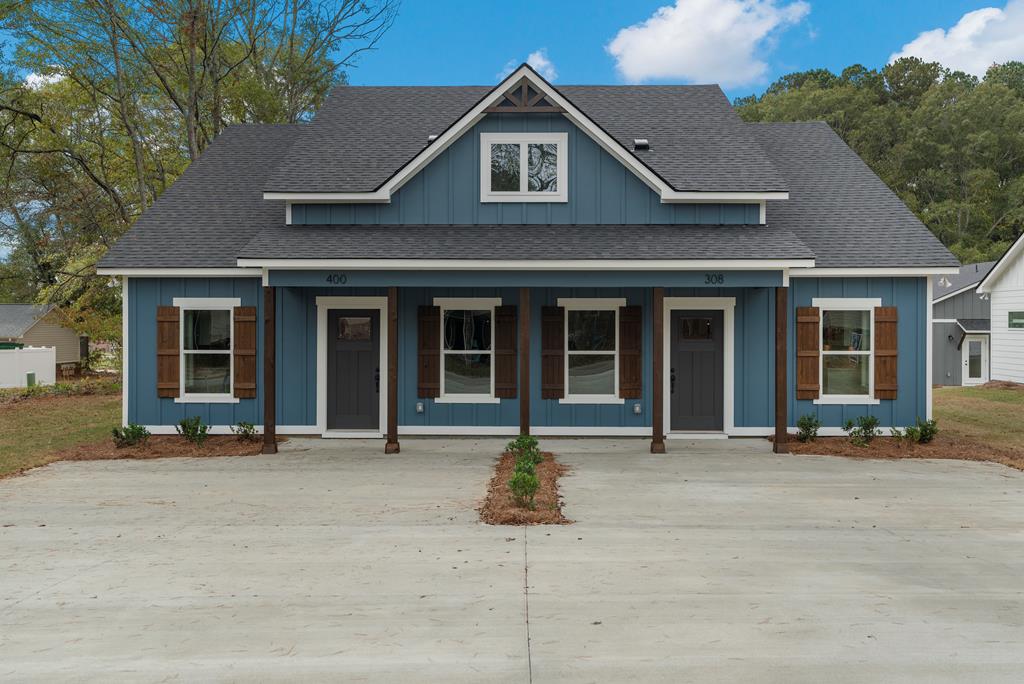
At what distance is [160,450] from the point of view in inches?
471

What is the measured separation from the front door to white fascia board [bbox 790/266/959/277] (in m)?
23.8

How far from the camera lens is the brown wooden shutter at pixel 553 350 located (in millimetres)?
13195

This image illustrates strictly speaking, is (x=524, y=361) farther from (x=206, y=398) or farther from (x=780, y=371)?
(x=206, y=398)

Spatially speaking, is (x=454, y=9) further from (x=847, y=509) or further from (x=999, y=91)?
(x=999, y=91)

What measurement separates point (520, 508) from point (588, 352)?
5.76 meters

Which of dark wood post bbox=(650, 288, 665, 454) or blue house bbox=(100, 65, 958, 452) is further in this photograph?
blue house bbox=(100, 65, 958, 452)

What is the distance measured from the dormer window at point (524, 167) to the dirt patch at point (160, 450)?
18.8ft

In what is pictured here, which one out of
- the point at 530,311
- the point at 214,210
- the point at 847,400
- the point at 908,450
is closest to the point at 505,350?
the point at 530,311

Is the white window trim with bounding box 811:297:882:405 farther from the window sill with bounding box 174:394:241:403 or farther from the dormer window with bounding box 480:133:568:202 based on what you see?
the window sill with bounding box 174:394:241:403

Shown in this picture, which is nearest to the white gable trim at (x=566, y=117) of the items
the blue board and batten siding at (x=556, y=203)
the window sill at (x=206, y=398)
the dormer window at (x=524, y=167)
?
the blue board and batten siding at (x=556, y=203)

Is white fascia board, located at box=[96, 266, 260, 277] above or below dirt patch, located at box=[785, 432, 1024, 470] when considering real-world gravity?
above

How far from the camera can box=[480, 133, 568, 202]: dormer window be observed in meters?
12.7

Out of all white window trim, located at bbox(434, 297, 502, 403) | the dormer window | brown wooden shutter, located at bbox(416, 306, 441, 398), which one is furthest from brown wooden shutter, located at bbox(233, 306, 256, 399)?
the dormer window

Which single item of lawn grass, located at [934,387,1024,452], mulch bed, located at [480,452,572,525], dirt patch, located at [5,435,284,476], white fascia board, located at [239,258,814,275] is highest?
white fascia board, located at [239,258,814,275]
